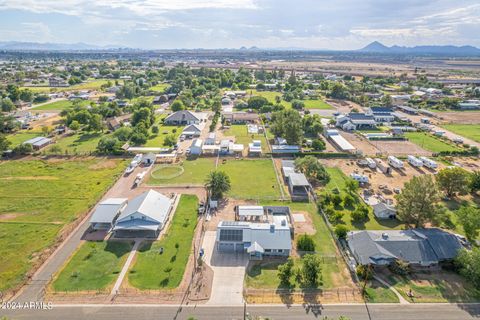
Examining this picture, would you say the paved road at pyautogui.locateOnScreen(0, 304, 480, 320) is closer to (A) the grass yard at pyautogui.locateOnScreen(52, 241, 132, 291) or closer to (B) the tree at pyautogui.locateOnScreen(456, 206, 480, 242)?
(A) the grass yard at pyautogui.locateOnScreen(52, 241, 132, 291)

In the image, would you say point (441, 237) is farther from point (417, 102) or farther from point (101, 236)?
point (417, 102)

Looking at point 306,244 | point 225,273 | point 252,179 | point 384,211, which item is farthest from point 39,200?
point 384,211

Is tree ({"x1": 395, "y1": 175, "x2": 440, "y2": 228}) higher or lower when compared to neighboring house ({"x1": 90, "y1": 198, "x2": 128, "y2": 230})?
higher

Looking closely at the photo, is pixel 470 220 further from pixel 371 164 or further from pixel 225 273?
pixel 225 273

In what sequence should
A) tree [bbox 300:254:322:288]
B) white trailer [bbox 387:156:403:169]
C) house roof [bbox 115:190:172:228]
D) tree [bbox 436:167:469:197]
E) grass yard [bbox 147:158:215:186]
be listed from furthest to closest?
white trailer [bbox 387:156:403:169], grass yard [bbox 147:158:215:186], tree [bbox 436:167:469:197], house roof [bbox 115:190:172:228], tree [bbox 300:254:322:288]

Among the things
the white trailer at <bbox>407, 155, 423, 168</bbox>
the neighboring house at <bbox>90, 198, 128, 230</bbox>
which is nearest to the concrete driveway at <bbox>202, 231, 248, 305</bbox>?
the neighboring house at <bbox>90, 198, 128, 230</bbox>

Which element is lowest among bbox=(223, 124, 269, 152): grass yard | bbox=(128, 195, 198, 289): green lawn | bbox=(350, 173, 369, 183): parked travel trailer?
bbox=(128, 195, 198, 289): green lawn
